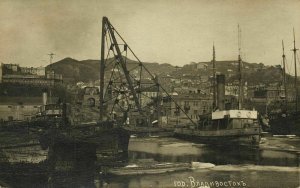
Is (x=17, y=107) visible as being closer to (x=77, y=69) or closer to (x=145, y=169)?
(x=77, y=69)

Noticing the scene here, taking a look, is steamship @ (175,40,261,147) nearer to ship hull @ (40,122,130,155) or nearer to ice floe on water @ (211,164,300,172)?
ice floe on water @ (211,164,300,172)

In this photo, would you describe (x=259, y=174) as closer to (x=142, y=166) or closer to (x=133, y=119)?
(x=142, y=166)

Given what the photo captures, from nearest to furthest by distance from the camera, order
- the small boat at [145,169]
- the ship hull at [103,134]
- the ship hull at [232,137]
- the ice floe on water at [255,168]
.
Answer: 1. the small boat at [145,169]
2. the ice floe on water at [255,168]
3. the ship hull at [103,134]
4. the ship hull at [232,137]

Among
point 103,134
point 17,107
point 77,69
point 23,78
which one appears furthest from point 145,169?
point 77,69

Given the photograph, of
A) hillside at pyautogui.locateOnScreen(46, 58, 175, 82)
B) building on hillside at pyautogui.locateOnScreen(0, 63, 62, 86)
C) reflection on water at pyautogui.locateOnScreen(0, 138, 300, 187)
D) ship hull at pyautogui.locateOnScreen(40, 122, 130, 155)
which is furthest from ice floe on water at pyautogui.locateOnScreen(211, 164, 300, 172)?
building on hillside at pyautogui.locateOnScreen(0, 63, 62, 86)

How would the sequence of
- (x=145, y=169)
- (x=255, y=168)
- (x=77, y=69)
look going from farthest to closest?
1. (x=77, y=69)
2. (x=255, y=168)
3. (x=145, y=169)

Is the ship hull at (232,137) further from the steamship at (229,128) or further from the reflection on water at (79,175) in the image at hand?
the reflection on water at (79,175)

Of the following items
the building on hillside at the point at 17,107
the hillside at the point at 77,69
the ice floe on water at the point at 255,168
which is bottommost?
the ice floe on water at the point at 255,168

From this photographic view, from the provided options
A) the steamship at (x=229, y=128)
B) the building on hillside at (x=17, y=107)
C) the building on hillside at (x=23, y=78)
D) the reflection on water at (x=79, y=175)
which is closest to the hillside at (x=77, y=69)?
the building on hillside at (x=23, y=78)

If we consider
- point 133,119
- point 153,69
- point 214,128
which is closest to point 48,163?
point 214,128

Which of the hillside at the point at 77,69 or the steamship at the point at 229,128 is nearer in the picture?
the steamship at the point at 229,128

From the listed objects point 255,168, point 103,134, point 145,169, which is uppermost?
point 103,134
